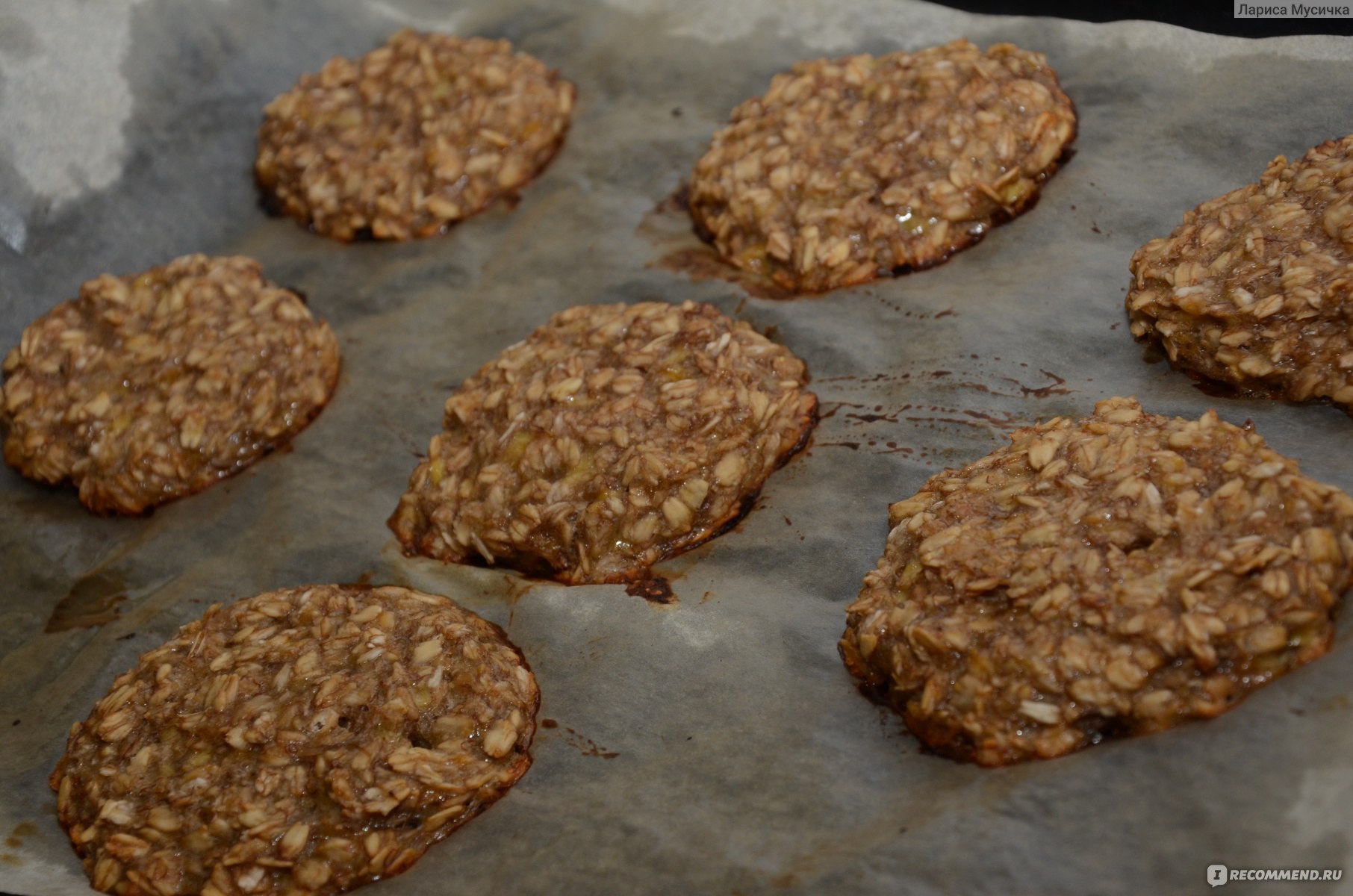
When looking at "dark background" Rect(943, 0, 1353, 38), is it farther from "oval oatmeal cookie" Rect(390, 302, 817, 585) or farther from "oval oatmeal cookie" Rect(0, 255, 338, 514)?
"oval oatmeal cookie" Rect(0, 255, 338, 514)

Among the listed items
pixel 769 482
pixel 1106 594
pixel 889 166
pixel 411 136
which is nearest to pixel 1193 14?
pixel 889 166

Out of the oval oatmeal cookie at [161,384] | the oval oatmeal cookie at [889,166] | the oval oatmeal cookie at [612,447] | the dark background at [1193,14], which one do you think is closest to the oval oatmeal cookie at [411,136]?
the oval oatmeal cookie at [161,384]

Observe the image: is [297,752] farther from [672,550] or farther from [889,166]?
[889,166]

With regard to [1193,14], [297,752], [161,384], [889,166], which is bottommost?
[297,752]

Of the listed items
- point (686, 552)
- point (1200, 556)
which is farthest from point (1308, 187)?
point (686, 552)

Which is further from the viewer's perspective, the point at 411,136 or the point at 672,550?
the point at 411,136

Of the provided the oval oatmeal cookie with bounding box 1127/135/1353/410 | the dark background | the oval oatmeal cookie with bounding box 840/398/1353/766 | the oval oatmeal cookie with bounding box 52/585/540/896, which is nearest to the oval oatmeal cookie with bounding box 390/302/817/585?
the oval oatmeal cookie with bounding box 52/585/540/896

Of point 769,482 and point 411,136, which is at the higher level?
point 411,136
